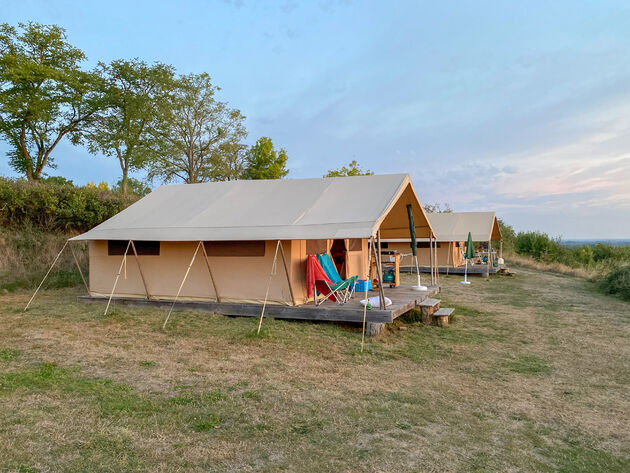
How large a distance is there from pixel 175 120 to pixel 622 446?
2669 centimetres

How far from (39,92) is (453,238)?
17.4 metres

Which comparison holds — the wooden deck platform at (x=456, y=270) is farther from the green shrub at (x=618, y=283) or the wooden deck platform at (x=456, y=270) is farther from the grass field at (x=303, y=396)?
the grass field at (x=303, y=396)

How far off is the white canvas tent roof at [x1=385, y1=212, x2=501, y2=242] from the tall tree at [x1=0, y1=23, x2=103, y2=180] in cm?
1470

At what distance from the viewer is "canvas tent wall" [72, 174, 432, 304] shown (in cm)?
723

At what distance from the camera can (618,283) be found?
492 inches

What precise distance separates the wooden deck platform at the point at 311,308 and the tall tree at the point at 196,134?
63.3ft

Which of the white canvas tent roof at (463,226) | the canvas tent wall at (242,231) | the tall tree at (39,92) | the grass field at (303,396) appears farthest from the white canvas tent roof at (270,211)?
the tall tree at (39,92)

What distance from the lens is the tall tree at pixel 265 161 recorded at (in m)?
28.2

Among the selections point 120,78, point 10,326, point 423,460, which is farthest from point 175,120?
point 423,460

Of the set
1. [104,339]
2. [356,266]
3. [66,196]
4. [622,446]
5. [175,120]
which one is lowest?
[622,446]

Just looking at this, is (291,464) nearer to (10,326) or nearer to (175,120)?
(10,326)

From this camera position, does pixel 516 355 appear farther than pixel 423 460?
Yes

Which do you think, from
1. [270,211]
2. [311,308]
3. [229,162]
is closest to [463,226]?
[270,211]

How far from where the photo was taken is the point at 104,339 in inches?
236
